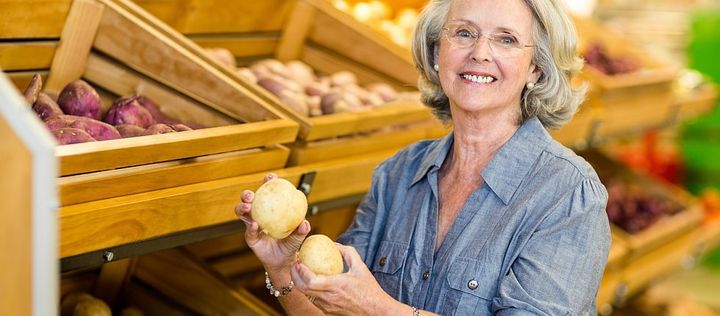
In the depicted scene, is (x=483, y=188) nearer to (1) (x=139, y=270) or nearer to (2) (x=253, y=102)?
(2) (x=253, y=102)

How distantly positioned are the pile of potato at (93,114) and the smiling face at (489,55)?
2.39 feet

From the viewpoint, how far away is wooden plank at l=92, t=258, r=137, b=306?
288 centimetres

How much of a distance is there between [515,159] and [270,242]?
583 millimetres

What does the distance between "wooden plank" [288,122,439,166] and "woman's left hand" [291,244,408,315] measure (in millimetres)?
857

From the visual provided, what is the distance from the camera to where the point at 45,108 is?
237 cm

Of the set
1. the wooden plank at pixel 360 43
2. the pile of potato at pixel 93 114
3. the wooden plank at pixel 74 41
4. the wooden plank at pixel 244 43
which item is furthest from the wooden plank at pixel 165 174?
the wooden plank at pixel 360 43

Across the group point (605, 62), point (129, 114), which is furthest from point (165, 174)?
point (605, 62)

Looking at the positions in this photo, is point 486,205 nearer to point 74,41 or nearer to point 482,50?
point 482,50

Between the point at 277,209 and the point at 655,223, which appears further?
the point at 655,223

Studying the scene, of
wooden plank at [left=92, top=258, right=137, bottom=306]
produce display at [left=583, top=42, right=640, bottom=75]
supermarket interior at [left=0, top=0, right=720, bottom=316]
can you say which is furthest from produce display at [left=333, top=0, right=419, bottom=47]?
wooden plank at [left=92, top=258, right=137, bottom=306]

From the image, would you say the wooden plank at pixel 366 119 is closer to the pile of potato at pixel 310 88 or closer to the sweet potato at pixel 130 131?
the pile of potato at pixel 310 88

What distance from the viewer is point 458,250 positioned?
2.18m

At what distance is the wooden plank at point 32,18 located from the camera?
8.09 ft

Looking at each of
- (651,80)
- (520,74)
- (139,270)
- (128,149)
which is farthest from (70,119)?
(651,80)
